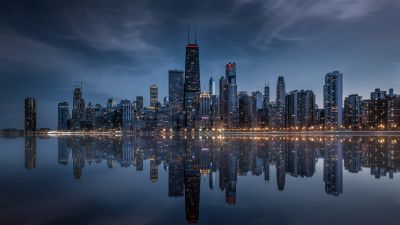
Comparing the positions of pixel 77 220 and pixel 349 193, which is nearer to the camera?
pixel 77 220

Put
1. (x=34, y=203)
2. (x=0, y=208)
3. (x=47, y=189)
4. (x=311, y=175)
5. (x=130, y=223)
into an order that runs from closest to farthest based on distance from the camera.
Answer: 1. (x=130, y=223)
2. (x=0, y=208)
3. (x=34, y=203)
4. (x=47, y=189)
5. (x=311, y=175)

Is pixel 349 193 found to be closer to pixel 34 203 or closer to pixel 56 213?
pixel 56 213

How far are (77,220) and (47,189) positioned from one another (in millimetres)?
7364

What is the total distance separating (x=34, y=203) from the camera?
15.2 meters

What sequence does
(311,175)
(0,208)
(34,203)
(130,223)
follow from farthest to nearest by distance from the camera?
(311,175)
(34,203)
(0,208)
(130,223)

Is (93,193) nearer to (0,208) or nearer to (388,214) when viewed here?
(0,208)

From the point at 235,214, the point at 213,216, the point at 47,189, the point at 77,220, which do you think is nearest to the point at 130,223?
the point at 77,220

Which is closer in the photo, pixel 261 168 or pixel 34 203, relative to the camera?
pixel 34 203

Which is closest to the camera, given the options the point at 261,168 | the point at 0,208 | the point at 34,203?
the point at 0,208

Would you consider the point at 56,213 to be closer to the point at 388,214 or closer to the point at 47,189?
the point at 47,189

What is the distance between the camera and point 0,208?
1404 cm

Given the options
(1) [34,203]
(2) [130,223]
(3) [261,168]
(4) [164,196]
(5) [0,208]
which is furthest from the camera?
(3) [261,168]

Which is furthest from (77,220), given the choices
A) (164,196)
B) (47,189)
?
(47,189)

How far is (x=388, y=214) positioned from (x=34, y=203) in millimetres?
14163
